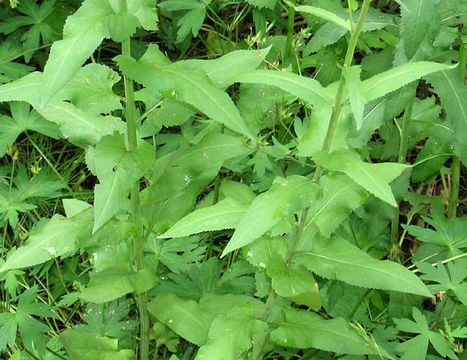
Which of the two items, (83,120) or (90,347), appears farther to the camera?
(90,347)

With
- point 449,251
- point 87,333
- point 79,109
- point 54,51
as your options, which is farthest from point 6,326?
point 449,251

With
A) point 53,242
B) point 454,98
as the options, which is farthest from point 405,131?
point 53,242

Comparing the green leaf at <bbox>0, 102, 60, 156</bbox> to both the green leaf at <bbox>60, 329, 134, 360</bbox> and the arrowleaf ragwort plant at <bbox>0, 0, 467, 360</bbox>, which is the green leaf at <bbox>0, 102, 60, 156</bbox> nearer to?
the arrowleaf ragwort plant at <bbox>0, 0, 467, 360</bbox>

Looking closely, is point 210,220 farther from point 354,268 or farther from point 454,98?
point 454,98

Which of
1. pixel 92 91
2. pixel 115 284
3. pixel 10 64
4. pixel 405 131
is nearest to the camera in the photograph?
pixel 92 91

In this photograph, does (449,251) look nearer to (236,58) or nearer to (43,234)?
(236,58)

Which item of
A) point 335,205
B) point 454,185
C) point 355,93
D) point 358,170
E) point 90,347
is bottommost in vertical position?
point 90,347

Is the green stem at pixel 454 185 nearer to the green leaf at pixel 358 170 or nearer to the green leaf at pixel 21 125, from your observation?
the green leaf at pixel 358 170

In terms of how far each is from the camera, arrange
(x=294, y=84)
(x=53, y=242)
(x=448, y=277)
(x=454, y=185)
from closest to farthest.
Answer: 1. (x=294, y=84)
2. (x=53, y=242)
3. (x=448, y=277)
4. (x=454, y=185)
